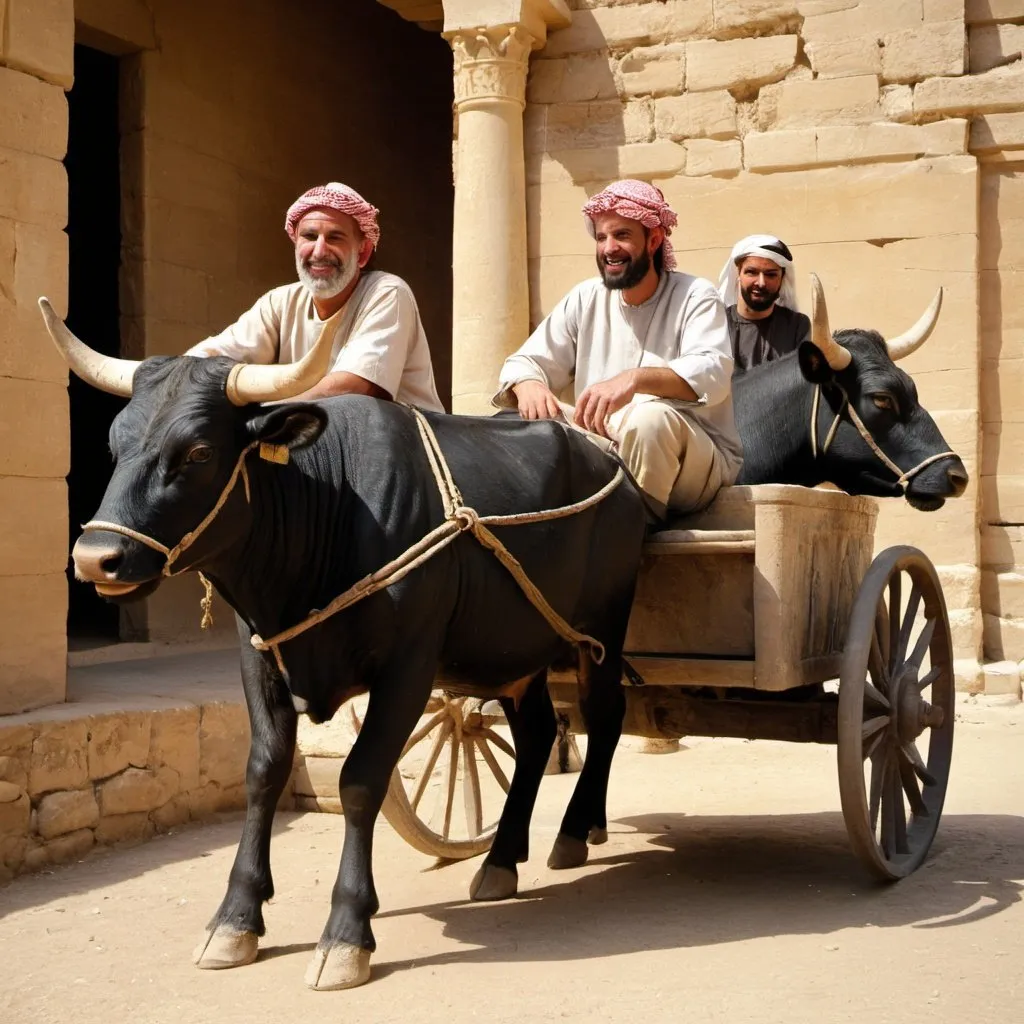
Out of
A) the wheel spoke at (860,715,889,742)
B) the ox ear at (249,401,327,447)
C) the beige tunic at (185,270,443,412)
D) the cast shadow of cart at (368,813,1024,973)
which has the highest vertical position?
the beige tunic at (185,270,443,412)

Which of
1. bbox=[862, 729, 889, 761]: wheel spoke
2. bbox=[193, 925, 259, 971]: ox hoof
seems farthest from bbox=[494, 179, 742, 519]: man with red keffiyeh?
bbox=[193, 925, 259, 971]: ox hoof

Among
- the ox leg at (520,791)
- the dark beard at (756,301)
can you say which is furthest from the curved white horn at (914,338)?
the ox leg at (520,791)

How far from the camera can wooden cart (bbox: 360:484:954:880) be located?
15.4ft

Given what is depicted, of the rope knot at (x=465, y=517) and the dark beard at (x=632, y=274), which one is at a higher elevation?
the dark beard at (x=632, y=274)

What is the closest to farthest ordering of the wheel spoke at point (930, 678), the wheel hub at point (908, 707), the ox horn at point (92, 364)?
the ox horn at point (92, 364)
the wheel hub at point (908, 707)
the wheel spoke at point (930, 678)

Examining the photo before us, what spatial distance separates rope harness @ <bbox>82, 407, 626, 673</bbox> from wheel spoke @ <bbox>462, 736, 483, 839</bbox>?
1.07m

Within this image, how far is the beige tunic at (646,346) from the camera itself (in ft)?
16.2

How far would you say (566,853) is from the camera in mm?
5191

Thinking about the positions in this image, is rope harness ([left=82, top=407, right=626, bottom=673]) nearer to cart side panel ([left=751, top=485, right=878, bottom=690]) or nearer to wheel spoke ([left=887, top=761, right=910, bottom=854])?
cart side panel ([left=751, top=485, right=878, bottom=690])

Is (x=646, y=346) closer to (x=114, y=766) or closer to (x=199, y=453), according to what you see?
(x=199, y=453)

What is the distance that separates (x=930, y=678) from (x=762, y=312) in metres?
2.05

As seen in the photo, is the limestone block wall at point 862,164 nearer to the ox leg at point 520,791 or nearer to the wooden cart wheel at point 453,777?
the wooden cart wheel at point 453,777

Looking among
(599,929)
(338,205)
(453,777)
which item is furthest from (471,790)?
(338,205)

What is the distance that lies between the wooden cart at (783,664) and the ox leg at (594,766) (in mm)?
106
